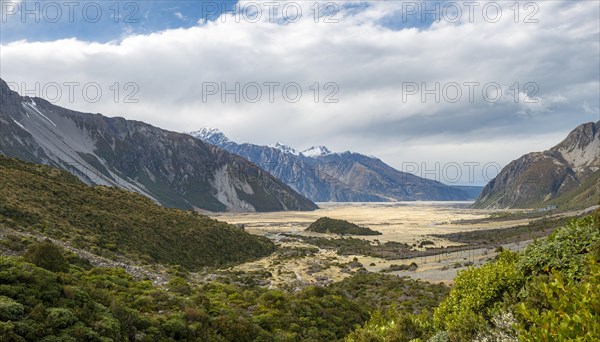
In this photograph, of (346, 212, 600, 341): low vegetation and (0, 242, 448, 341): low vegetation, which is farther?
(0, 242, 448, 341): low vegetation

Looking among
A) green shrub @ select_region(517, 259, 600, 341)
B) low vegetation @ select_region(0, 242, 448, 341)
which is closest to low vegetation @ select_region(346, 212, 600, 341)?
green shrub @ select_region(517, 259, 600, 341)

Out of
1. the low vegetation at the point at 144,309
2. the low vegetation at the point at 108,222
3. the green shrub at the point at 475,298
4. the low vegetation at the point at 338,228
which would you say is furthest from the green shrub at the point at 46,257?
the low vegetation at the point at 338,228

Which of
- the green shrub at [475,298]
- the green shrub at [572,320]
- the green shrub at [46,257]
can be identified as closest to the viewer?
the green shrub at [572,320]

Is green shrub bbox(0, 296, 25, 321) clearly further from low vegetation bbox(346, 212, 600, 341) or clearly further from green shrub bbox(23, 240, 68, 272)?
low vegetation bbox(346, 212, 600, 341)

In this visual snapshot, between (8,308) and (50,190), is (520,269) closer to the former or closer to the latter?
(8,308)

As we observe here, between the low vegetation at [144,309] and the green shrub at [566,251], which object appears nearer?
the green shrub at [566,251]

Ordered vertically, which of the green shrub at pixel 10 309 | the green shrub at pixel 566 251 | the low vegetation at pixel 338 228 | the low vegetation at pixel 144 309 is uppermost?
the green shrub at pixel 566 251

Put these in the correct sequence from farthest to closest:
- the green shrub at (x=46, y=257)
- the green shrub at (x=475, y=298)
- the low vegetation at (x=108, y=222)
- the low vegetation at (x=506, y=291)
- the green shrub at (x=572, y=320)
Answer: the low vegetation at (x=108, y=222), the green shrub at (x=46, y=257), the green shrub at (x=475, y=298), the low vegetation at (x=506, y=291), the green shrub at (x=572, y=320)

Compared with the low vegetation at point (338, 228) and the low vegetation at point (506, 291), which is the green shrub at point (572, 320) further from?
the low vegetation at point (338, 228)

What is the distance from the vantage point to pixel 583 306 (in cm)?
550

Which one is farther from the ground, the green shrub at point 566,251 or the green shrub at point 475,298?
the green shrub at point 566,251

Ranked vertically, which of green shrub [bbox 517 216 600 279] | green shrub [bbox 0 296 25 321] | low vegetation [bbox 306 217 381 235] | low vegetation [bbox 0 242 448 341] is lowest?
low vegetation [bbox 306 217 381 235]

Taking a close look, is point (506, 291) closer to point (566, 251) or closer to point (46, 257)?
point (566, 251)

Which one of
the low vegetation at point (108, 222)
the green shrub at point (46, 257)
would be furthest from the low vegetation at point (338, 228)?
the green shrub at point (46, 257)
